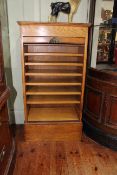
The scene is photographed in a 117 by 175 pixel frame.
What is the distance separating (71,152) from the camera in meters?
2.12

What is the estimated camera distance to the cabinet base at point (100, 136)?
214 cm

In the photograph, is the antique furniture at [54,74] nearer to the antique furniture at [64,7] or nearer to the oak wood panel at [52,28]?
the oak wood panel at [52,28]

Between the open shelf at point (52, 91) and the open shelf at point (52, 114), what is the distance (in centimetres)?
38

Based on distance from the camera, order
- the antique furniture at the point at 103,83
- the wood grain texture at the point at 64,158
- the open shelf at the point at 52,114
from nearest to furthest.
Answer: the wood grain texture at the point at 64,158
the antique furniture at the point at 103,83
the open shelf at the point at 52,114

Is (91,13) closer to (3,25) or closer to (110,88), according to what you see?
(110,88)

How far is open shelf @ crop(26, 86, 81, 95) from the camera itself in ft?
6.89

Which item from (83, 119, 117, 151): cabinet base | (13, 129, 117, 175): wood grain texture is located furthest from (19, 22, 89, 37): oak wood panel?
(13, 129, 117, 175): wood grain texture

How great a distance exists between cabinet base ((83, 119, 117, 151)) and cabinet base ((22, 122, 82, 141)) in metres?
0.17

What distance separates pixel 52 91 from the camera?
85.5 inches

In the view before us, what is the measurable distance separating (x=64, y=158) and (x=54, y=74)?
996mm

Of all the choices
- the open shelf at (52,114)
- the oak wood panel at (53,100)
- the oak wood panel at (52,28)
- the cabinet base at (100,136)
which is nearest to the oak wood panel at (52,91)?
the oak wood panel at (53,100)

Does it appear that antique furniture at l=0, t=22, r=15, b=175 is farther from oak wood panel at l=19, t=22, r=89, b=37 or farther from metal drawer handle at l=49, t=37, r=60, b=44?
metal drawer handle at l=49, t=37, r=60, b=44

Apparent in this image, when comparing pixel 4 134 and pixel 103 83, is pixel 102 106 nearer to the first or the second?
pixel 103 83

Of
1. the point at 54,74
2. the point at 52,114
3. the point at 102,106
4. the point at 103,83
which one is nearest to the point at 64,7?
the point at 54,74
